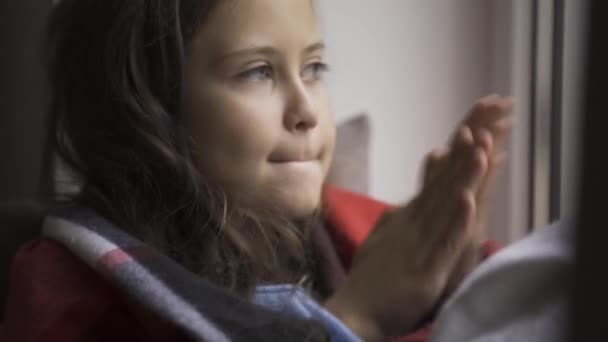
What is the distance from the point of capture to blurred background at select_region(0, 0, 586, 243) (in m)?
0.82

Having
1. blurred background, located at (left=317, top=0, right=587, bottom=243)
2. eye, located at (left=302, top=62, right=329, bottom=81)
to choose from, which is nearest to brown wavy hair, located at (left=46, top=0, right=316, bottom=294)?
eye, located at (left=302, top=62, right=329, bottom=81)

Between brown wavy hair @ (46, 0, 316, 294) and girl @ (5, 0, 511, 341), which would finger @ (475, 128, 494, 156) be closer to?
girl @ (5, 0, 511, 341)

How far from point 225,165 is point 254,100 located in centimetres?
6

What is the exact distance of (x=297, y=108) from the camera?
24.2 inches

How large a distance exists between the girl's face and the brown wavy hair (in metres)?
0.01

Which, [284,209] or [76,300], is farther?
[284,209]

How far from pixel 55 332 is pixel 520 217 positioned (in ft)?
2.04

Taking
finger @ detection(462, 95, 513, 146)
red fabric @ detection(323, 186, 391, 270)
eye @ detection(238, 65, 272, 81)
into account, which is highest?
eye @ detection(238, 65, 272, 81)

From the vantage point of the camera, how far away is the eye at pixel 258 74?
2.02 ft

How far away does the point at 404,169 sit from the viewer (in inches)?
44.6

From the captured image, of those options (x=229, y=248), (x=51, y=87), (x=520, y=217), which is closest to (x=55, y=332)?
(x=229, y=248)

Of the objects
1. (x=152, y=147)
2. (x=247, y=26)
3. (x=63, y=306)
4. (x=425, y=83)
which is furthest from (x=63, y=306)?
(x=425, y=83)

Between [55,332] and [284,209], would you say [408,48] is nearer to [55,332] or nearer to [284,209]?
[284,209]

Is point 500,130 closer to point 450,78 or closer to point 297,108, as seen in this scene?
point 297,108
